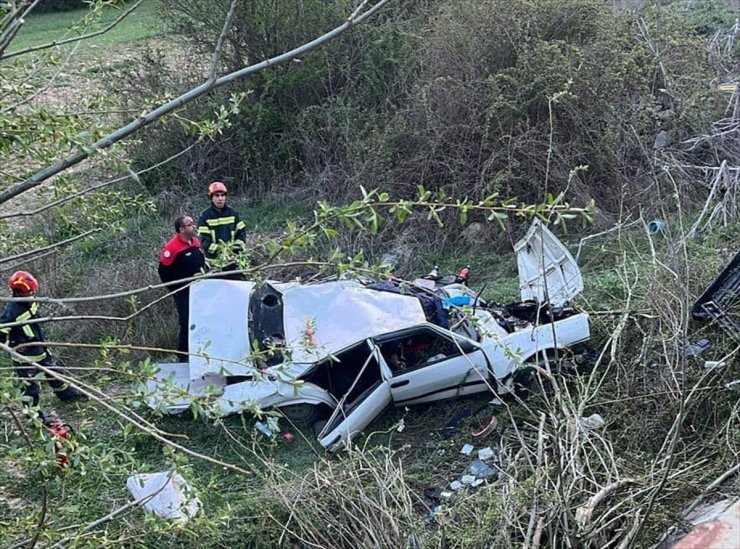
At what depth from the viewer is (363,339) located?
6.92 metres

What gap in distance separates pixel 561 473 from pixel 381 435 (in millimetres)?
2801

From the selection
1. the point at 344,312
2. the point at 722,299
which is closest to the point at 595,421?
the point at 722,299

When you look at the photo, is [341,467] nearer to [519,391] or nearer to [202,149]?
[519,391]

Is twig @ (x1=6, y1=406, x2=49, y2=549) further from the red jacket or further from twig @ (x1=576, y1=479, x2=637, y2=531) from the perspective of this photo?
the red jacket

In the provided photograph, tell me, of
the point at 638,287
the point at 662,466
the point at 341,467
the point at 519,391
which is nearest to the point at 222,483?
the point at 341,467

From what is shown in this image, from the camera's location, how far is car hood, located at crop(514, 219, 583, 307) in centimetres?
751

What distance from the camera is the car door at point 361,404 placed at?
6664 mm

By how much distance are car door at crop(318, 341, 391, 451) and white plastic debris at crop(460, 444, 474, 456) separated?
847 millimetres

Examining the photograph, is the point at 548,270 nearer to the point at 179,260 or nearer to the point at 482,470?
the point at 482,470

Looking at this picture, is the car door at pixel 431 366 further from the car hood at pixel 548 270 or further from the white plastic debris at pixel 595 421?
the white plastic debris at pixel 595 421

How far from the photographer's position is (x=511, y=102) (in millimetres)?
10180

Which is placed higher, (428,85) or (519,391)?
(428,85)

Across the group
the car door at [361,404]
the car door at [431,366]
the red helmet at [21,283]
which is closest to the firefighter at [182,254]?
the red helmet at [21,283]

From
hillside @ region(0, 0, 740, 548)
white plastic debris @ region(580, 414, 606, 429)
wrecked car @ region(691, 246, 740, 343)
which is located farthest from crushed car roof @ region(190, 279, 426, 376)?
wrecked car @ region(691, 246, 740, 343)
